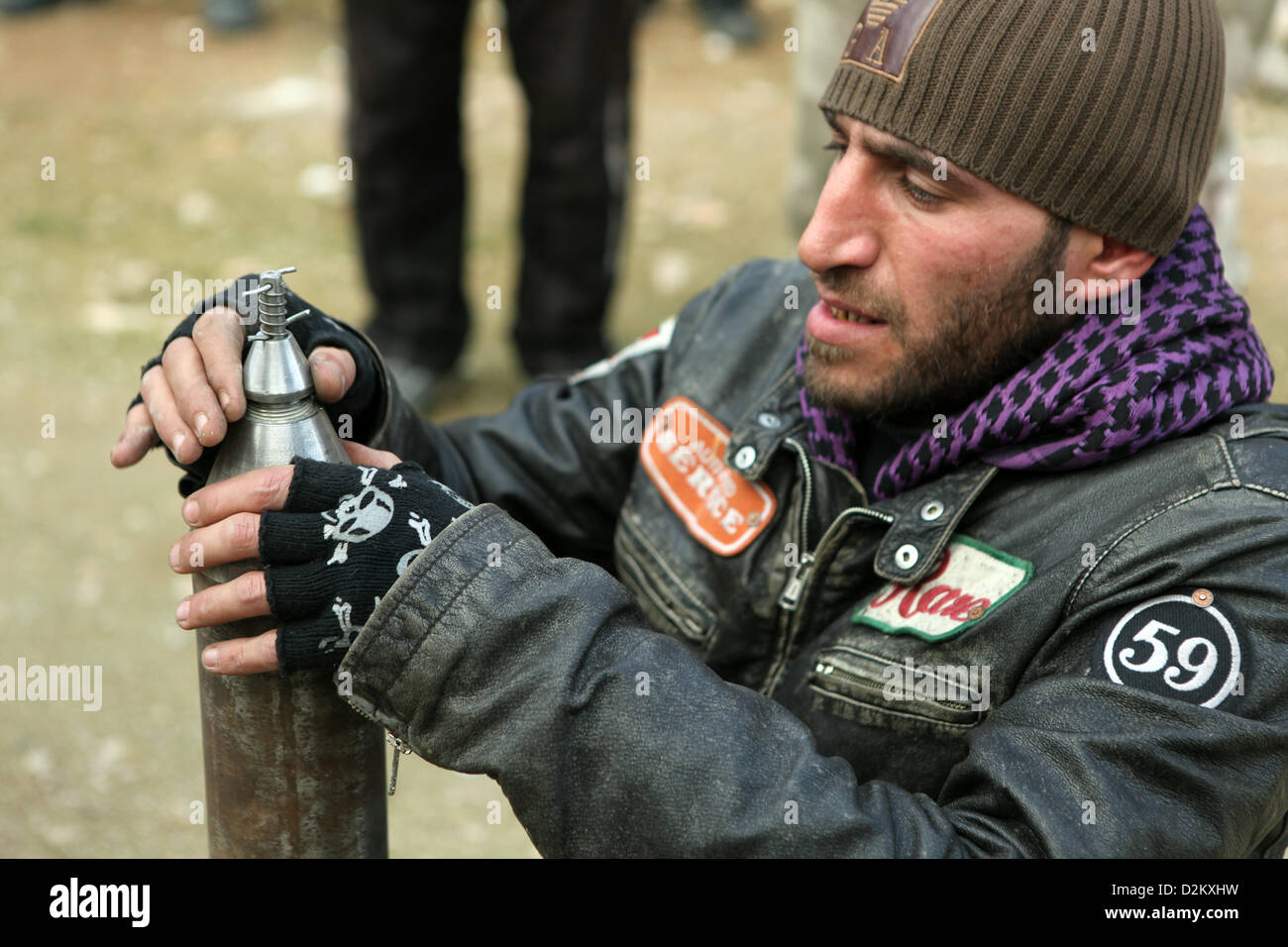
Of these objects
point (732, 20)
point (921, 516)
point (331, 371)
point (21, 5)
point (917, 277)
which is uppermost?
point (732, 20)

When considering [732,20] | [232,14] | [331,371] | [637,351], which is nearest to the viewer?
[331,371]

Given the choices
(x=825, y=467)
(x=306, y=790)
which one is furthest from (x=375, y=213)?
(x=306, y=790)

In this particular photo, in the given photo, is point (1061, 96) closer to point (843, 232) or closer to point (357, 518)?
point (843, 232)

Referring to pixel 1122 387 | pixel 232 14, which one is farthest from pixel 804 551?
pixel 232 14

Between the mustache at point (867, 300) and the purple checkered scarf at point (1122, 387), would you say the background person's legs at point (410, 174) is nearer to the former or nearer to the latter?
the mustache at point (867, 300)

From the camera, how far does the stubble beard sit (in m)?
1.97

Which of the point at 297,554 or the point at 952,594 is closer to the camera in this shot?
the point at 297,554

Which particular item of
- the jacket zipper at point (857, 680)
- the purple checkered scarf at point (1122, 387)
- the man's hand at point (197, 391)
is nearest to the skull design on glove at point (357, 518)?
the man's hand at point (197, 391)

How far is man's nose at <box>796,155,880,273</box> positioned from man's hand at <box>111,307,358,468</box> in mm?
667

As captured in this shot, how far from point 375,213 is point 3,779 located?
6.99 feet

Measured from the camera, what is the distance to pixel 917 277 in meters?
1.95

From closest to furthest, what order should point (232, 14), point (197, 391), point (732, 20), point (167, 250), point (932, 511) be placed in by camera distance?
point (197, 391), point (932, 511), point (167, 250), point (232, 14), point (732, 20)

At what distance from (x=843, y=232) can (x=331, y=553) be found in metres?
0.85

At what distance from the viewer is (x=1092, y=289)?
1.99 m
